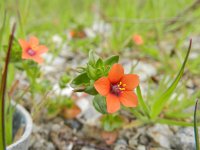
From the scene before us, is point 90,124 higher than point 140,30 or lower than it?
lower

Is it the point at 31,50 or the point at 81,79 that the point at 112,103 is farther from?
the point at 31,50

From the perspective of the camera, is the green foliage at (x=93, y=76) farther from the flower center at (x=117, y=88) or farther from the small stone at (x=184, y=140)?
the small stone at (x=184, y=140)

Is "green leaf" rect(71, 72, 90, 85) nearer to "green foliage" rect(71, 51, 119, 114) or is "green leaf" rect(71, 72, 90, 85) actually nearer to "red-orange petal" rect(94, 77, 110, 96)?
"green foliage" rect(71, 51, 119, 114)

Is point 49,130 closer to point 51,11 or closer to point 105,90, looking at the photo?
point 105,90

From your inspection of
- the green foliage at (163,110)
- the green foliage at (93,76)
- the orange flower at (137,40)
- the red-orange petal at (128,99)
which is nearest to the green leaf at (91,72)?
the green foliage at (93,76)

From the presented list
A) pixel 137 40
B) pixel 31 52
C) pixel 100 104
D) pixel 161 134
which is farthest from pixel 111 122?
pixel 137 40

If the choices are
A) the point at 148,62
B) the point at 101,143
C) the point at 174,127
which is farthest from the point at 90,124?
the point at 148,62
